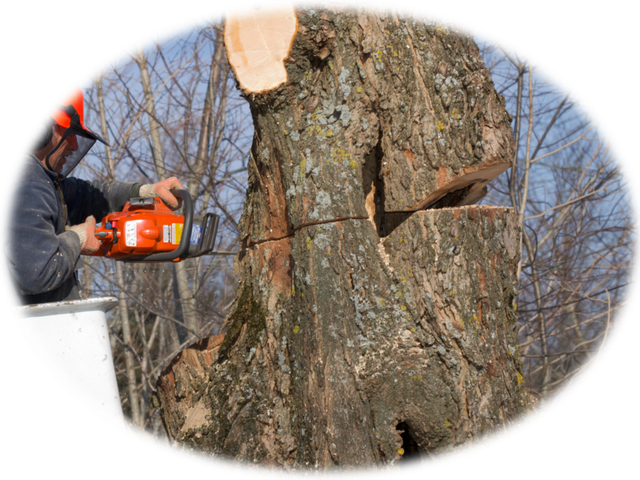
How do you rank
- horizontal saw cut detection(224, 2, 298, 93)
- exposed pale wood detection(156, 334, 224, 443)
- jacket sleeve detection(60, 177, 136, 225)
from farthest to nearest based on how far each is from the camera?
jacket sleeve detection(60, 177, 136, 225) < exposed pale wood detection(156, 334, 224, 443) < horizontal saw cut detection(224, 2, 298, 93)

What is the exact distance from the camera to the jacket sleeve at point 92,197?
2.91 m

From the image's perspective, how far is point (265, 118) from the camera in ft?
7.45

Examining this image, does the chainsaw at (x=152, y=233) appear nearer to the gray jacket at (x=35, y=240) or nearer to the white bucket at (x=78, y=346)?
the gray jacket at (x=35, y=240)

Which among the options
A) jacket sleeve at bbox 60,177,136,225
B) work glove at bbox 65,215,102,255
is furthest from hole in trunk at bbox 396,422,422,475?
jacket sleeve at bbox 60,177,136,225

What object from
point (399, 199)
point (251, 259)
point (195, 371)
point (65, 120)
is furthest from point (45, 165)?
point (399, 199)

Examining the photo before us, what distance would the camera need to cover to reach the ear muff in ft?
7.95

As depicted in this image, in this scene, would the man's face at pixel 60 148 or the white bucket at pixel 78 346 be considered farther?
the man's face at pixel 60 148

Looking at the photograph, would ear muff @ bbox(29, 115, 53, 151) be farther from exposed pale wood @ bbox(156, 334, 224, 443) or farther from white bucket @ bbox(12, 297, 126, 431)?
exposed pale wood @ bbox(156, 334, 224, 443)

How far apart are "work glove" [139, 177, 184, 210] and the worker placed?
417 mm

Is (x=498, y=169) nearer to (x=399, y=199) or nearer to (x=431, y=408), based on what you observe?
(x=399, y=199)

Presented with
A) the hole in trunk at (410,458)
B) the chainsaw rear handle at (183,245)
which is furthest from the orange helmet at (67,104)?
the hole in trunk at (410,458)

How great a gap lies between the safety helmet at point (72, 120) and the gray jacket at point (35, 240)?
0.16 metres

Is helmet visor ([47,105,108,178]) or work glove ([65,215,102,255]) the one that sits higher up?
helmet visor ([47,105,108,178])

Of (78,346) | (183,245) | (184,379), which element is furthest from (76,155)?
(184,379)
